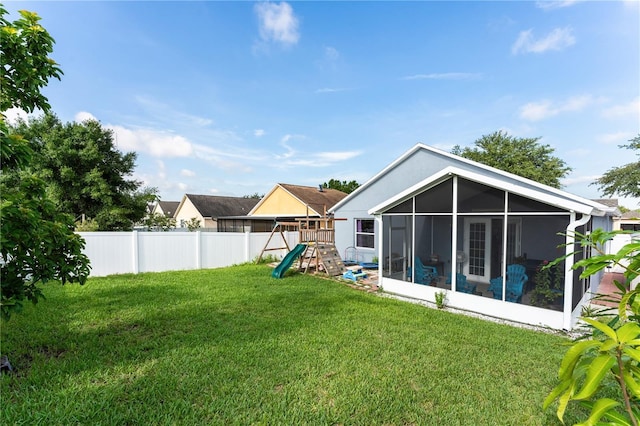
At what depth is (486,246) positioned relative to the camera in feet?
28.4

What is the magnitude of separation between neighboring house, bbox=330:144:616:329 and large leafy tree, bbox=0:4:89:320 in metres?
7.03

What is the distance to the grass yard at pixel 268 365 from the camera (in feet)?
10.2

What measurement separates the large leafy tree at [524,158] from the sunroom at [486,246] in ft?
69.8

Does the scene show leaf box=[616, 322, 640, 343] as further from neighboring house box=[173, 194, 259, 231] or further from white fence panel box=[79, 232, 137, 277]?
neighboring house box=[173, 194, 259, 231]

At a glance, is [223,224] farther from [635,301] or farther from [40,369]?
[635,301]

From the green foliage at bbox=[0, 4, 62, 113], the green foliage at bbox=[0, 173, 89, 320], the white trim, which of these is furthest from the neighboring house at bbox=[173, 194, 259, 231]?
the green foliage at bbox=[0, 4, 62, 113]

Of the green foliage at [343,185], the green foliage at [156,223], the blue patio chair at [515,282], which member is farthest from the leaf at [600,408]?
the green foliage at [343,185]

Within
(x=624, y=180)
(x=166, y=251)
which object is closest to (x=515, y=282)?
(x=166, y=251)

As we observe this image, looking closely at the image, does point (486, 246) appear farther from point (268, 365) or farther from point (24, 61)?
point (24, 61)

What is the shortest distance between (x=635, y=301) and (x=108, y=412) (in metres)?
4.41

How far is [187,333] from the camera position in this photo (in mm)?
5211

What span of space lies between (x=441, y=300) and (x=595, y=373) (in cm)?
680

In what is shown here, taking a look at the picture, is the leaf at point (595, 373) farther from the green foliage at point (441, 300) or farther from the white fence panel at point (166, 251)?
the white fence panel at point (166, 251)

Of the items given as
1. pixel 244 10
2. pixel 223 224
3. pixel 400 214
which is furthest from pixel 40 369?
pixel 223 224
